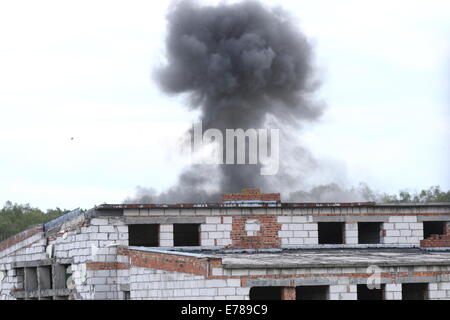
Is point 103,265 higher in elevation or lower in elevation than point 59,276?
higher

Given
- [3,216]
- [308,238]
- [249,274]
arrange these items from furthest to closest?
[3,216], [308,238], [249,274]

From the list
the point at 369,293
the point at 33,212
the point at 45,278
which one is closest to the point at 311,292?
the point at 369,293

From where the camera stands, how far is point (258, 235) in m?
36.4

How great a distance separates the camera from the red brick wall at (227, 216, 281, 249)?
3588 centimetres

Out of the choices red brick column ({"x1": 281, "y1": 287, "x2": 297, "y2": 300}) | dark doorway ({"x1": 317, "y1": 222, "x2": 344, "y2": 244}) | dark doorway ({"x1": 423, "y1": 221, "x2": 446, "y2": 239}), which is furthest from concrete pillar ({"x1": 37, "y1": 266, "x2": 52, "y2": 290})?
dark doorway ({"x1": 423, "y1": 221, "x2": 446, "y2": 239})

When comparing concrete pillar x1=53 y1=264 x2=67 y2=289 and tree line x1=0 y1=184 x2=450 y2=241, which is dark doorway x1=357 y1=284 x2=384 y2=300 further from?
tree line x1=0 y1=184 x2=450 y2=241

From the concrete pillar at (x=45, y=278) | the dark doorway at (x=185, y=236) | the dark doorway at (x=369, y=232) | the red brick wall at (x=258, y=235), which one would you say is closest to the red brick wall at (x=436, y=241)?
the dark doorway at (x=369, y=232)

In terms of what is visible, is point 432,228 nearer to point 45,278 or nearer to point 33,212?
point 45,278

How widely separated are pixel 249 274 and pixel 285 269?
3.44ft

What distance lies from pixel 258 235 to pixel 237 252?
1.50 metres
